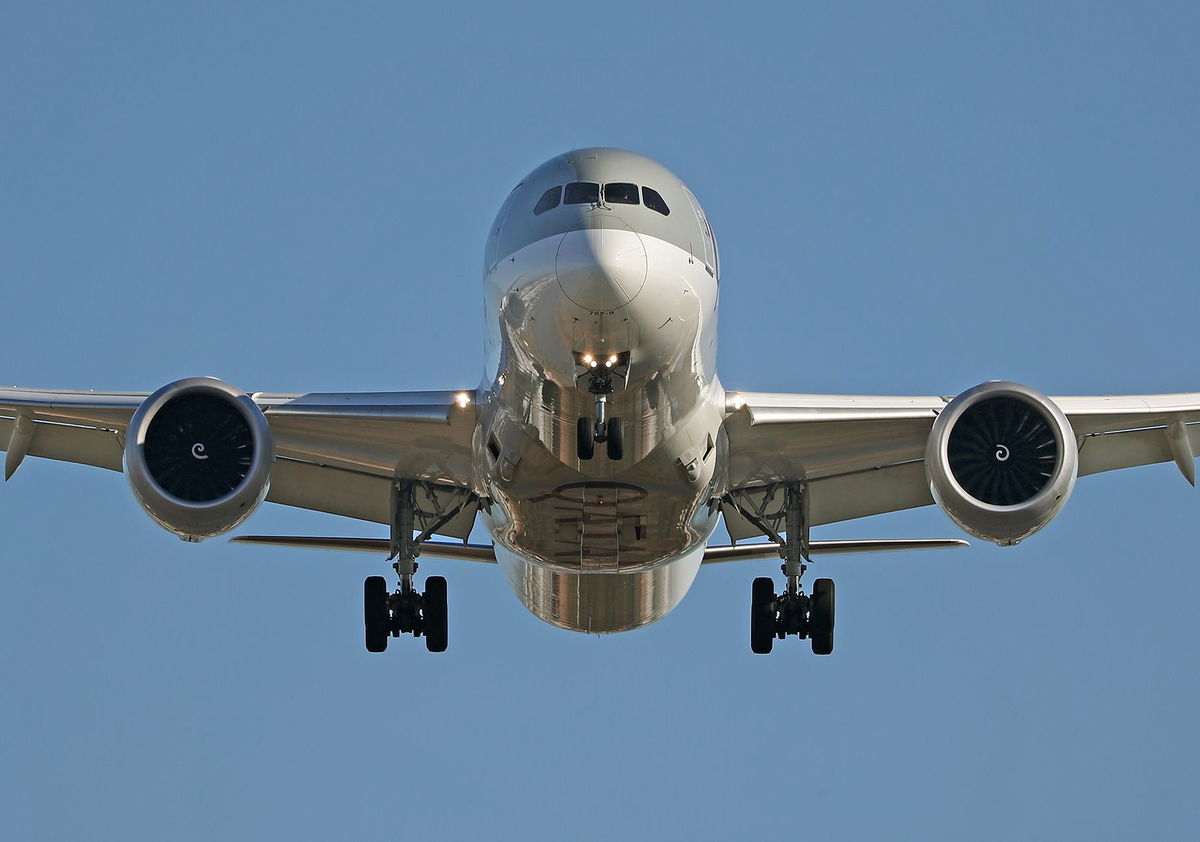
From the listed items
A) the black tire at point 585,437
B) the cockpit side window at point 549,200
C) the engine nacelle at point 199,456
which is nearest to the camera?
the cockpit side window at point 549,200

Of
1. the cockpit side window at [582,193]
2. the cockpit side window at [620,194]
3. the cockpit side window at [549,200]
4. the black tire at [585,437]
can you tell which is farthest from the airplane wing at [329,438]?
the cockpit side window at [620,194]

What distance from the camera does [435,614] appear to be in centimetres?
2817

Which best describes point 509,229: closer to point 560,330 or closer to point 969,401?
point 560,330

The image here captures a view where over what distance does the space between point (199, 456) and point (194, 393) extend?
80 centimetres

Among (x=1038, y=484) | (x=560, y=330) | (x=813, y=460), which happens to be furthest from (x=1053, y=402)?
(x=560, y=330)

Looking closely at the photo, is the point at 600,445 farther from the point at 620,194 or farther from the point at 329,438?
the point at 329,438

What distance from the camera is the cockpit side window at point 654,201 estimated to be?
2106 centimetres

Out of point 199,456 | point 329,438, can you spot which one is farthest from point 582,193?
point 199,456

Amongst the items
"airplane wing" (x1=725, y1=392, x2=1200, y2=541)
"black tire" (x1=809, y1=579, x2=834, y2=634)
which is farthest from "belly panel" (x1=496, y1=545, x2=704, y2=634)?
"black tire" (x1=809, y1=579, x2=834, y2=634)

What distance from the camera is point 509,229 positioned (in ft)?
70.1

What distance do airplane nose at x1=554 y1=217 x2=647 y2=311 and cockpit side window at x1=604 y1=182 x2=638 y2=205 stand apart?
877 millimetres

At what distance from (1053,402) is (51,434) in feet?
47.3

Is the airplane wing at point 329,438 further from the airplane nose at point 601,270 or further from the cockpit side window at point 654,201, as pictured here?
the airplane nose at point 601,270

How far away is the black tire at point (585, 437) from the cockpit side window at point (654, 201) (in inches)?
102
